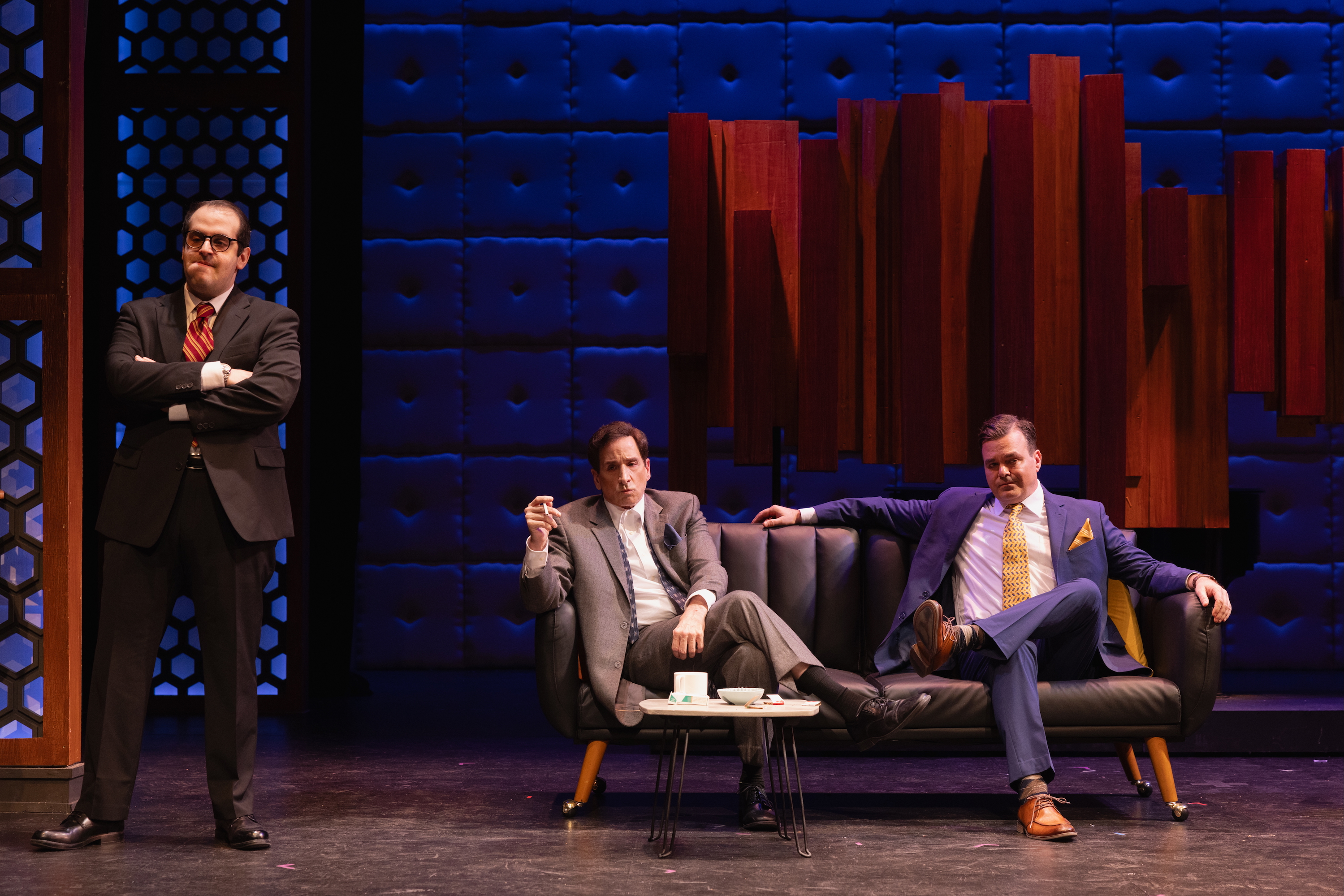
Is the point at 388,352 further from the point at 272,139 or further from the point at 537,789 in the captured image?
the point at 537,789

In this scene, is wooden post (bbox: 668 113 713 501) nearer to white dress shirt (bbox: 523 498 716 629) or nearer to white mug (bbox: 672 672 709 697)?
white dress shirt (bbox: 523 498 716 629)

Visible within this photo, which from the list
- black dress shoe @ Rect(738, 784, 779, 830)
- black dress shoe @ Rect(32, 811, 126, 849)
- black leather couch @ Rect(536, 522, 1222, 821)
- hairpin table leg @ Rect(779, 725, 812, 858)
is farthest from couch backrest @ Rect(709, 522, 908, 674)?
black dress shoe @ Rect(32, 811, 126, 849)

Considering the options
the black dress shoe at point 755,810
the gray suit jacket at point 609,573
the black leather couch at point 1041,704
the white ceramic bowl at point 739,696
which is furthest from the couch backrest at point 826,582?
the white ceramic bowl at point 739,696

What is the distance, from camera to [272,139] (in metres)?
5.07

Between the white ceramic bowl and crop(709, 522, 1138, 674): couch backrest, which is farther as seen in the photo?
crop(709, 522, 1138, 674): couch backrest

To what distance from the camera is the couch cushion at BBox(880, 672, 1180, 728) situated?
3.02 metres

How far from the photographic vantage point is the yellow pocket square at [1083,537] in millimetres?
3260

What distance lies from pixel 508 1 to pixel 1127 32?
3.18 meters

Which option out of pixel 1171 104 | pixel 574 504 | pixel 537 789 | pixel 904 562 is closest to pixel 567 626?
pixel 574 504

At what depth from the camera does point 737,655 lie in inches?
117

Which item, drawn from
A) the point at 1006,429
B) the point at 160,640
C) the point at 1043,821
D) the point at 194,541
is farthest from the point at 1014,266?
the point at 160,640

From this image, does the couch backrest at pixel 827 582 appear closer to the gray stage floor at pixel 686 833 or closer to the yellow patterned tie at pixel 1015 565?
the yellow patterned tie at pixel 1015 565

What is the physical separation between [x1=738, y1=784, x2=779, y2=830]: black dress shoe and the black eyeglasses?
6.27 ft

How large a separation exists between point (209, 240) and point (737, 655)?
1.69 meters
